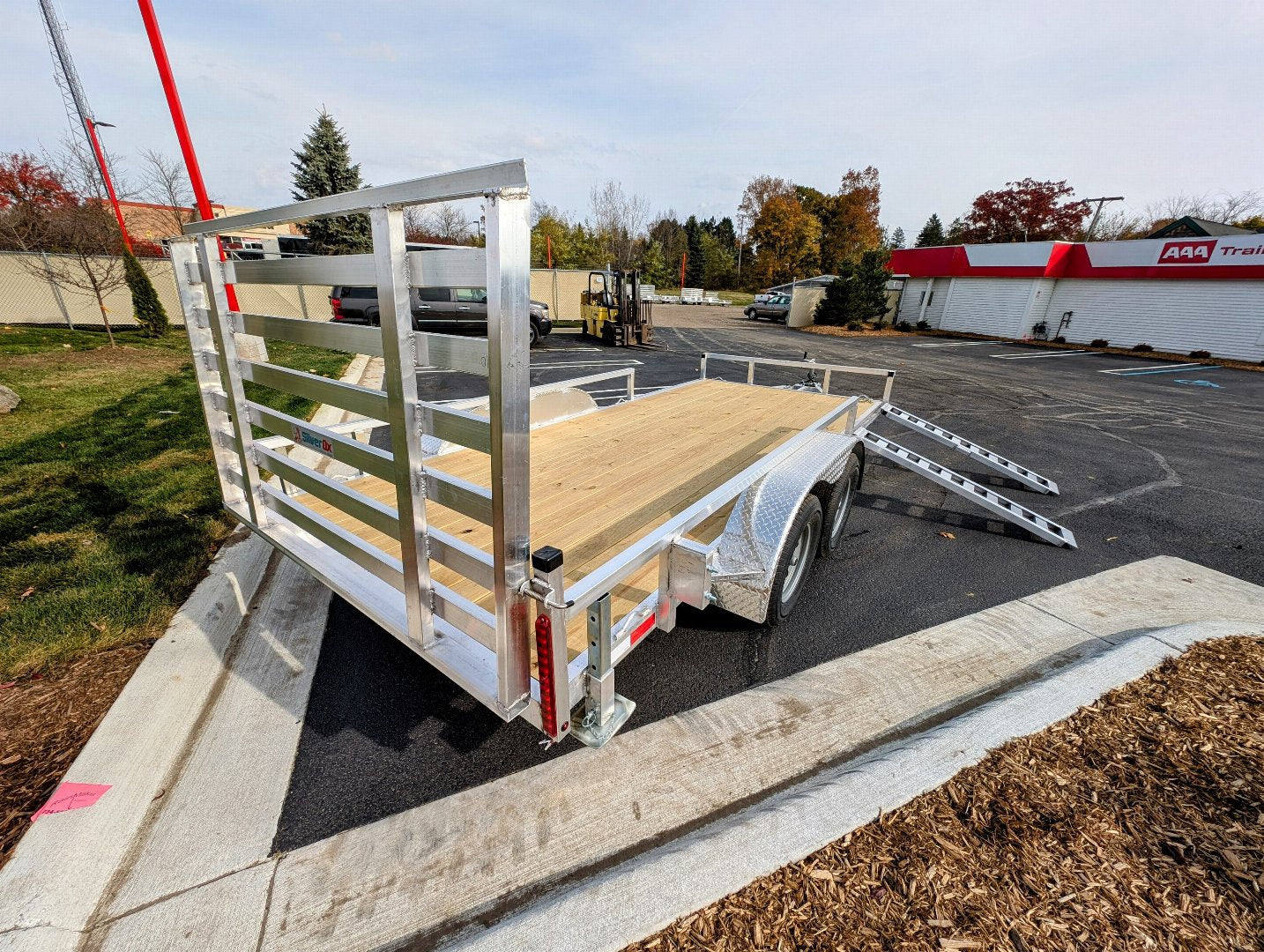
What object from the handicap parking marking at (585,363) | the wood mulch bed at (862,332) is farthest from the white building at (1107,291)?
the handicap parking marking at (585,363)

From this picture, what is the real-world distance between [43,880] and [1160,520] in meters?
8.25

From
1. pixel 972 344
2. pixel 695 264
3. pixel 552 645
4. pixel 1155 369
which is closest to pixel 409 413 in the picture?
pixel 552 645

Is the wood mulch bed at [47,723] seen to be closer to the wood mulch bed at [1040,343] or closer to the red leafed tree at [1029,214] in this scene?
the wood mulch bed at [1040,343]

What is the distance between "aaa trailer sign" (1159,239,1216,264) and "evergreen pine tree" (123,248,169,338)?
109 ft

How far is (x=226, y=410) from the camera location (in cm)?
278

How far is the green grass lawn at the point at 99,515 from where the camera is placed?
298 cm

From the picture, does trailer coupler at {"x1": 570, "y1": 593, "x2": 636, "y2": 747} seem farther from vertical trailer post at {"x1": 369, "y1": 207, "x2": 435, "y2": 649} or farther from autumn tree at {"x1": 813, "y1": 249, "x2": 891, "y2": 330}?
autumn tree at {"x1": 813, "y1": 249, "x2": 891, "y2": 330}

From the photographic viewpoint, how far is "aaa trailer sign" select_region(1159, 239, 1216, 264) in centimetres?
1908

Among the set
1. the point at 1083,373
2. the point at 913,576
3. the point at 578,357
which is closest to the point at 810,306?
the point at 1083,373

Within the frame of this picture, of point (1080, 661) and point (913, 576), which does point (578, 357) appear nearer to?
point (913, 576)

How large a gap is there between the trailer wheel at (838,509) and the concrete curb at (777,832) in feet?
4.84

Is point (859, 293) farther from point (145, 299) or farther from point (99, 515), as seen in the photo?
point (99, 515)

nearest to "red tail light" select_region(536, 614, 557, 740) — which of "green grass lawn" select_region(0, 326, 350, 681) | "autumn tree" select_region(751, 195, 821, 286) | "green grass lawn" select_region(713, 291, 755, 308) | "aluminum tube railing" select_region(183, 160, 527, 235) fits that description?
"aluminum tube railing" select_region(183, 160, 527, 235)

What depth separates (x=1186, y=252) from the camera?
19469mm
